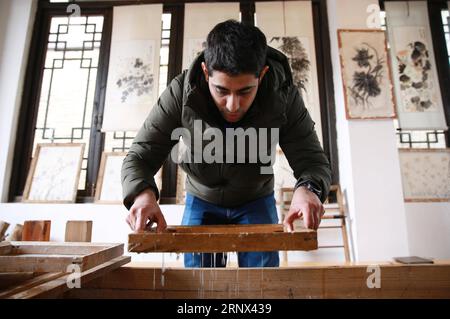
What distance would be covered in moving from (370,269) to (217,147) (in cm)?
63

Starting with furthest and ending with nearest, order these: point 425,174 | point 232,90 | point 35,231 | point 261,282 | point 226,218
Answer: point 425,174 < point 35,231 < point 226,218 < point 232,90 < point 261,282

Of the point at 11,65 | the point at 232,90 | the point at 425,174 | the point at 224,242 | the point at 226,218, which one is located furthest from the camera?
the point at 11,65

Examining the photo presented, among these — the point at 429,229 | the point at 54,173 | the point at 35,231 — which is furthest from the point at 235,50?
the point at 429,229

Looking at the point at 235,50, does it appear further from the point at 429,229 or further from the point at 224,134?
the point at 429,229

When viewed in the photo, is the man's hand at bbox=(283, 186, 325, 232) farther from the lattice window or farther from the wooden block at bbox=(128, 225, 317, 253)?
the lattice window

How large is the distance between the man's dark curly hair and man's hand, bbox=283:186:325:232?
0.42 m

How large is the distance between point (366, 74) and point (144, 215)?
8.26 ft

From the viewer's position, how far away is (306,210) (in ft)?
3.13

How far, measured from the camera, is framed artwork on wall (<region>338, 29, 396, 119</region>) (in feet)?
8.77

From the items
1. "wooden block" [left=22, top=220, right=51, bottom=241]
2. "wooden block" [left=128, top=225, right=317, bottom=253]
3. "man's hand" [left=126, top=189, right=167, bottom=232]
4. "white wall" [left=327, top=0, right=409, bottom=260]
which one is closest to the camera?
"wooden block" [left=128, top=225, right=317, bottom=253]

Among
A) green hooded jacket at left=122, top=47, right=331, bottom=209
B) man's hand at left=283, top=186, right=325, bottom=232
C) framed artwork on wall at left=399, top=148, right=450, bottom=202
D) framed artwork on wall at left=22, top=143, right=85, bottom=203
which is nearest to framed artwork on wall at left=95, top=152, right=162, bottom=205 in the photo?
framed artwork on wall at left=22, top=143, right=85, bottom=203

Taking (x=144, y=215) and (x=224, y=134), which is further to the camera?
(x=224, y=134)

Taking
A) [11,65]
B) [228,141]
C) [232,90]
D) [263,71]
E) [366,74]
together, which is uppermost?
[11,65]

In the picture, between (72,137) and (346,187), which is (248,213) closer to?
(346,187)
